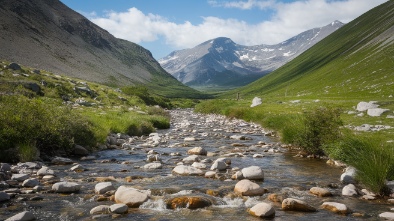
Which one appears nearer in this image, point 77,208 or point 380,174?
point 77,208

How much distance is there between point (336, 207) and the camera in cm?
1164

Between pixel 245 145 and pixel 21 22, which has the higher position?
pixel 21 22

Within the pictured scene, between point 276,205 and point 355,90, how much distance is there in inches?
3537

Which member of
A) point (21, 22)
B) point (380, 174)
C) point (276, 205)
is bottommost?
point (276, 205)

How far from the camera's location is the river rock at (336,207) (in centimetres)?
1145

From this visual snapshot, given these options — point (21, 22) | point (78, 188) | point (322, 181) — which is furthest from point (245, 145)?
point (21, 22)

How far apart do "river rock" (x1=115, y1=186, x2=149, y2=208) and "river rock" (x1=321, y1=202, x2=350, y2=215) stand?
6.80 m

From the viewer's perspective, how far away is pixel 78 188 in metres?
13.5

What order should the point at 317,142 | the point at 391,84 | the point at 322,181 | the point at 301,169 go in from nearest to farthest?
the point at 322,181 < the point at 301,169 < the point at 317,142 < the point at 391,84

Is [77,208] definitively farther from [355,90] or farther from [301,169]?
[355,90]

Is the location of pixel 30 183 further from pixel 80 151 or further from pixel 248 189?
pixel 248 189

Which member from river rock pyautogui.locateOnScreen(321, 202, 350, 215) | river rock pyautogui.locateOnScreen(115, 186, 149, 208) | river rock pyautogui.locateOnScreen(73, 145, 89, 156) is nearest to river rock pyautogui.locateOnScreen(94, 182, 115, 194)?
river rock pyautogui.locateOnScreen(115, 186, 149, 208)

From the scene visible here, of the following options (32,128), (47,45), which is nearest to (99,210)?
(32,128)

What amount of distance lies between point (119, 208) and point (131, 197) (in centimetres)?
118
